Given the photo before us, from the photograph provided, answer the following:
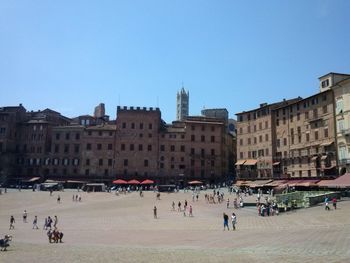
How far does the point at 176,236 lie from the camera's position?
30.1 metres

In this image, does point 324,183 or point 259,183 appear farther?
point 259,183

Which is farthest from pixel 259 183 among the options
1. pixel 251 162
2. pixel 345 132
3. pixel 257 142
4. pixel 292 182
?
pixel 345 132

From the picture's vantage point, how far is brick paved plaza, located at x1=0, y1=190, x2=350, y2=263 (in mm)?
20453

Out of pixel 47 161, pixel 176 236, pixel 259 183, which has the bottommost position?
pixel 176 236

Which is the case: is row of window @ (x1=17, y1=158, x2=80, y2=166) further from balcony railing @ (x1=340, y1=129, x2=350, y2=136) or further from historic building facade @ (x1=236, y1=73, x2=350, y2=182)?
balcony railing @ (x1=340, y1=129, x2=350, y2=136)

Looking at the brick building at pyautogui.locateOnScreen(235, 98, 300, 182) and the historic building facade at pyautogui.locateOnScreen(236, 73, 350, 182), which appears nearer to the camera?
the historic building facade at pyautogui.locateOnScreen(236, 73, 350, 182)

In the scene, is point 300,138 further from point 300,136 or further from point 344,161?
point 344,161

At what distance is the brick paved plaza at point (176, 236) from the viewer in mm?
20453

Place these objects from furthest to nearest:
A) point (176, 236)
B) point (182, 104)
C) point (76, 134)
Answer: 1. point (182, 104)
2. point (76, 134)
3. point (176, 236)

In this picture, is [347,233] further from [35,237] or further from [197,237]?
[35,237]

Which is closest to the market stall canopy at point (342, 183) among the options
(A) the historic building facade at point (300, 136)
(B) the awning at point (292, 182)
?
(A) the historic building facade at point (300, 136)

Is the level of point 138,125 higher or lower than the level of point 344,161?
higher

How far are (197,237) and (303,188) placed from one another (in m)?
40.1

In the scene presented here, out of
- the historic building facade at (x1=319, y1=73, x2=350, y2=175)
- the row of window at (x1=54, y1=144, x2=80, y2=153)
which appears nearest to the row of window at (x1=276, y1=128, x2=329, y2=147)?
the historic building facade at (x1=319, y1=73, x2=350, y2=175)
